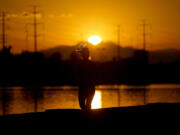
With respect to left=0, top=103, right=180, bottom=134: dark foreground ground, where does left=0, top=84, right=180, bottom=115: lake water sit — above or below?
above

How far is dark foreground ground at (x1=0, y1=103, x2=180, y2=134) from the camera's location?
281 inches

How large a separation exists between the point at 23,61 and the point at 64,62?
48.2 feet

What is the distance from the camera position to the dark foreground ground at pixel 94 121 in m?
7.15

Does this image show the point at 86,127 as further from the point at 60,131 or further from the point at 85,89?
the point at 85,89

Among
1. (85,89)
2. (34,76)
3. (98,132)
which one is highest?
(34,76)

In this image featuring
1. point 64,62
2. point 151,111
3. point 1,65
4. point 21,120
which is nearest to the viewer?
point 21,120

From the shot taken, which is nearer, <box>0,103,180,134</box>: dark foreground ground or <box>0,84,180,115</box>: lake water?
<box>0,103,180,134</box>: dark foreground ground

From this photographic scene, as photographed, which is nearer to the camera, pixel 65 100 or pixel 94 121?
pixel 94 121

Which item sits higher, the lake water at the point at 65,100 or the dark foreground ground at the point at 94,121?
the lake water at the point at 65,100

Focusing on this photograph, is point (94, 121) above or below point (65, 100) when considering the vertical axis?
below

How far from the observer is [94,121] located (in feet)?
25.0

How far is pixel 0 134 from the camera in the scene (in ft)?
21.1

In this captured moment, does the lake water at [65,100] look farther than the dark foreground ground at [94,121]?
Yes

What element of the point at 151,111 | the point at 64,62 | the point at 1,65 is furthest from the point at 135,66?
the point at 151,111
